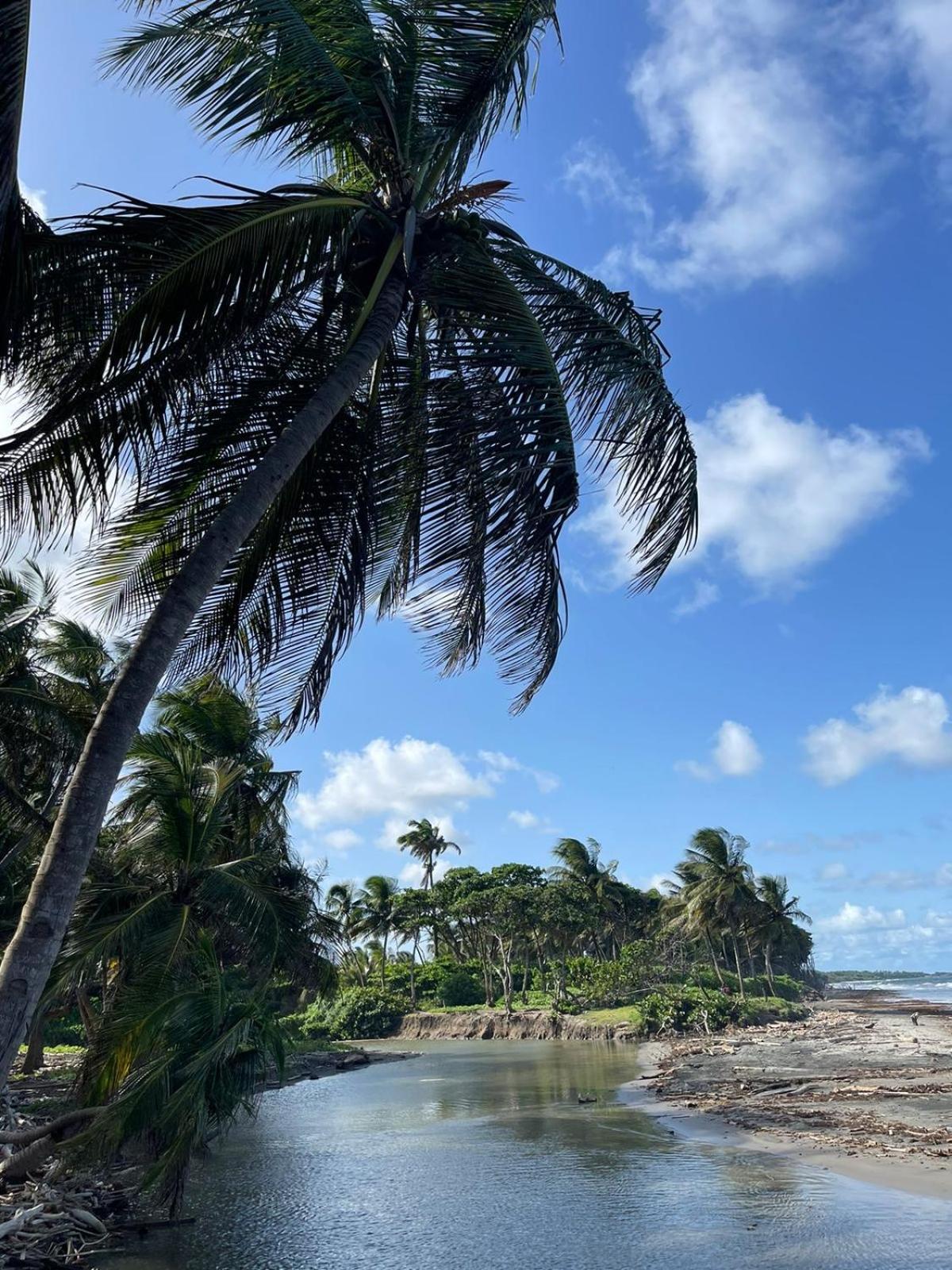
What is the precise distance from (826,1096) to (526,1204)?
39.0ft

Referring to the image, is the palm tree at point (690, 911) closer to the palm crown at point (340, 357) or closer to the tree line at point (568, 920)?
the tree line at point (568, 920)

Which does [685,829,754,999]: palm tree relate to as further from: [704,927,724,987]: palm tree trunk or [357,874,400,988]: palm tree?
[357,874,400,988]: palm tree

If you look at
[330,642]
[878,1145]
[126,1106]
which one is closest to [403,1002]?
[878,1145]

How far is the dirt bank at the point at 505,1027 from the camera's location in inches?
1699

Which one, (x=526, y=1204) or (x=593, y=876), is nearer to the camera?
(x=526, y=1204)

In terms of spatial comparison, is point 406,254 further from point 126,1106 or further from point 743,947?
point 743,947

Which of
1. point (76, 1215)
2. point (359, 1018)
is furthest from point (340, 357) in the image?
point (359, 1018)

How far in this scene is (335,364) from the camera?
6.04 m

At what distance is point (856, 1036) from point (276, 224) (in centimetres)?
4449

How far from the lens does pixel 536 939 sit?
5388 cm

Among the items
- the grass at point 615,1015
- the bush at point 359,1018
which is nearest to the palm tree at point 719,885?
the grass at point 615,1015

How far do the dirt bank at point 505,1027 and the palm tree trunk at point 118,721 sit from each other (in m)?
42.7

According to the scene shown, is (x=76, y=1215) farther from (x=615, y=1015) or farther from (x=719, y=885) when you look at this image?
(x=719, y=885)

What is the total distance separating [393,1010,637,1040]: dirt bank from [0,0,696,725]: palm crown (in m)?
41.3
